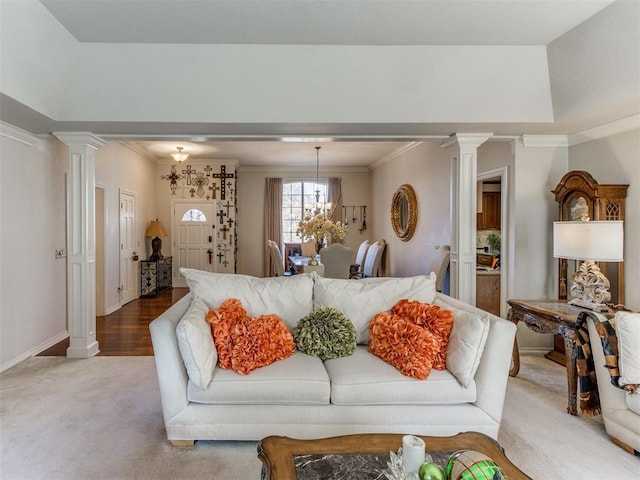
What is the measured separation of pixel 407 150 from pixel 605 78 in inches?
140

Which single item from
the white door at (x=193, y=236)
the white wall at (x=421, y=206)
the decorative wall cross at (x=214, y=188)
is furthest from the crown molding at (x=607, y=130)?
the white door at (x=193, y=236)

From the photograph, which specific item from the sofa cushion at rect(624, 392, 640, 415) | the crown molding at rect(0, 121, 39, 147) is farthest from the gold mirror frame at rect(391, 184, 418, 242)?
the crown molding at rect(0, 121, 39, 147)

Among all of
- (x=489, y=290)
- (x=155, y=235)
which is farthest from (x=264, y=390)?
(x=155, y=235)

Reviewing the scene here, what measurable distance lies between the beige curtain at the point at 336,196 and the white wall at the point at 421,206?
122cm

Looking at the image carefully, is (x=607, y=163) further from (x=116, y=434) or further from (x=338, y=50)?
(x=116, y=434)

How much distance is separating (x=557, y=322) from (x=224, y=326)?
7.68 ft

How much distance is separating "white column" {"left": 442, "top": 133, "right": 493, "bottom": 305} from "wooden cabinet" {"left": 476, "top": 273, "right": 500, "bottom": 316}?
80 cm

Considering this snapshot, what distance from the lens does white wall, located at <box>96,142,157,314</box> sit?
5.46 metres

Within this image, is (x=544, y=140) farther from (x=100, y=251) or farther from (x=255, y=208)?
(x=255, y=208)

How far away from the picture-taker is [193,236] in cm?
791

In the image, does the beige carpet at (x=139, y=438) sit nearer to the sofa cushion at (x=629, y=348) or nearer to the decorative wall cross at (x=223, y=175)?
the sofa cushion at (x=629, y=348)

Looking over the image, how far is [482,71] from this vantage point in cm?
320

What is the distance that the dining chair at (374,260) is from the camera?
20.9 feet

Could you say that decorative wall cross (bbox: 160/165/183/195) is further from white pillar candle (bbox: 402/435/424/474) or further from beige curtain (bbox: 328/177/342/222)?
white pillar candle (bbox: 402/435/424/474)
